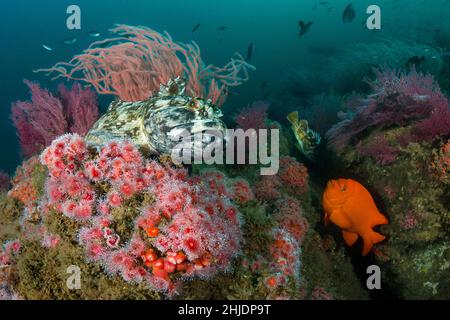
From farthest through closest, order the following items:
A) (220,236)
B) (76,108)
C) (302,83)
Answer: (302,83) < (76,108) < (220,236)

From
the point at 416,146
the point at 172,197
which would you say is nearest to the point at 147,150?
the point at 172,197

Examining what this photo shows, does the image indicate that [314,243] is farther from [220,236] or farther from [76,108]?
[76,108]

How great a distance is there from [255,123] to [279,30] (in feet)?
218

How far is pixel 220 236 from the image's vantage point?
2328 millimetres

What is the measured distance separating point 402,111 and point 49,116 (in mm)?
6068

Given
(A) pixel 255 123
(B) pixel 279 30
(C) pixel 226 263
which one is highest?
(B) pixel 279 30

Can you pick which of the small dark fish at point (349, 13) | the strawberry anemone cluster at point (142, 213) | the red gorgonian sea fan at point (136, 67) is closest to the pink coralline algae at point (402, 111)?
the red gorgonian sea fan at point (136, 67)

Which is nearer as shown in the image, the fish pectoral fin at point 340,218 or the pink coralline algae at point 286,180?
the fish pectoral fin at point 340,218

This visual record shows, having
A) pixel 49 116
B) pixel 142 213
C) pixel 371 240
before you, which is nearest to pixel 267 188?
pixel 371 240

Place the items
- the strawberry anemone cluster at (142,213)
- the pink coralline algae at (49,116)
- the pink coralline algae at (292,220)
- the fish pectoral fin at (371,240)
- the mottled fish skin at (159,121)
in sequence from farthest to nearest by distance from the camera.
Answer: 1. the pink coralline algae at (49,116)
2. the fish pectoral fin at (371,240)
3. the pink coralline algae at (292,220)
4. the mottled fish skin at (159,121)
5. the strawberry anemone cluster at (142,213)

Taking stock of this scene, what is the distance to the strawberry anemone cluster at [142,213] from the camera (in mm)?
2215

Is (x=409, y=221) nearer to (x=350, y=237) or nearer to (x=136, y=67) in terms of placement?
(x=350, y=237)

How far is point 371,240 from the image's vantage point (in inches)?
151

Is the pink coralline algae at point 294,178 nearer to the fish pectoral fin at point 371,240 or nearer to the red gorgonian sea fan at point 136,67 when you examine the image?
the fish pectoral fin at point 371,240
